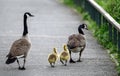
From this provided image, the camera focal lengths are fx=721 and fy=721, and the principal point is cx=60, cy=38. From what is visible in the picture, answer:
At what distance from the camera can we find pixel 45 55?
1892cm


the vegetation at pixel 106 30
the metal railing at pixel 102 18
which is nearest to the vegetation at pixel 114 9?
the vegetation at pixel 106 30

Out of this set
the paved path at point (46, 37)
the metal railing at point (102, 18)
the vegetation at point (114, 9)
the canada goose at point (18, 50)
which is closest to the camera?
the canada goose at point (18, 50)

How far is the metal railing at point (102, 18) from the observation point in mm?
18766

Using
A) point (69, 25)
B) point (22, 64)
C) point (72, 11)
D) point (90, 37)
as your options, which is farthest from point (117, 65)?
point (72, 11)

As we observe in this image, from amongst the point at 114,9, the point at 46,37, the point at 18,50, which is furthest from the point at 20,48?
the point at 114,9

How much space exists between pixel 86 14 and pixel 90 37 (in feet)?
13.7

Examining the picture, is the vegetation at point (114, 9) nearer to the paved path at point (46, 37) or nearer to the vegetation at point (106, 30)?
the vegetation at point (106, 30)

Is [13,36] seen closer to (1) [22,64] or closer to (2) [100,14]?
(2) [100,14]

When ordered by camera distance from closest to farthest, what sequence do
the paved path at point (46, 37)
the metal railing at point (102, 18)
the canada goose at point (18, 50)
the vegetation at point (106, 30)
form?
the canada goose at point (18, 50), the paved path at point (46, 37), the metal railing at point (102, 18), the vegetation at point (106, 30)

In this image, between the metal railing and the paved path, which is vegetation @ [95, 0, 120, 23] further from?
the paved path

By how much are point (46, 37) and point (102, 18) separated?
1823 mm

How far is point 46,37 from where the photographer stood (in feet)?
73.0

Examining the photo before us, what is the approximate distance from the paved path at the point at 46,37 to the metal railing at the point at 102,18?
47 cm

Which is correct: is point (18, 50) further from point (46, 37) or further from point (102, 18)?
point (102, 18)
